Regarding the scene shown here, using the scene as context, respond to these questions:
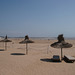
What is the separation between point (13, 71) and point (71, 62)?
5.04 metres

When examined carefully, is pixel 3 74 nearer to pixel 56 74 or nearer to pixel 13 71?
pixel 13 71

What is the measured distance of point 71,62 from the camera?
9609 mm

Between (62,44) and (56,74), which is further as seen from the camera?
(62,44)

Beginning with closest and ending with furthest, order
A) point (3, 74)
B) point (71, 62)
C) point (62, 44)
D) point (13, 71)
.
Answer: point (3, 74) → point (13, 71) → point (71, 62) → point (62, 44)

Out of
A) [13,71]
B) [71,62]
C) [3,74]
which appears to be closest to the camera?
[3,74]

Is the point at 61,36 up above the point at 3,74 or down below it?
above

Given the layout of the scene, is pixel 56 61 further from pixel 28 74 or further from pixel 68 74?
pixel 28 74

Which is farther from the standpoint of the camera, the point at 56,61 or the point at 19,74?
the point at 56,61

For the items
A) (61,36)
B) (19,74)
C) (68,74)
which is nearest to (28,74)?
(19,74)

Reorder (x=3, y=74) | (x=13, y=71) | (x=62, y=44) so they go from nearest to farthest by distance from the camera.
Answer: (x=3, y=74), (x=13, y=71), (x=62, y=44)

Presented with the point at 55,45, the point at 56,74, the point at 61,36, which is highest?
the point at 61,36

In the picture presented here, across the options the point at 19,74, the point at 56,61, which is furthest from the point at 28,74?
the point at 56,61

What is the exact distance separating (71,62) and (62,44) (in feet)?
5.98

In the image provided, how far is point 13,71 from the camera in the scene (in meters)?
7.05
